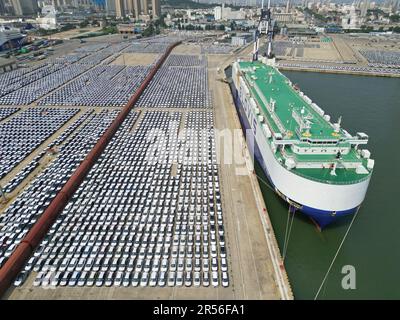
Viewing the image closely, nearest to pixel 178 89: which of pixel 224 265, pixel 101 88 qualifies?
pixel 101 88

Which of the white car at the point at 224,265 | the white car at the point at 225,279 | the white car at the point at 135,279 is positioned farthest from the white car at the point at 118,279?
the white car at the point at 224,265

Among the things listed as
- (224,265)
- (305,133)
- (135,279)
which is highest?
(305,133)

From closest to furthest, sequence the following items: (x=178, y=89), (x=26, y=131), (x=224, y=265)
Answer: (x=224, y=265) → (x=26, y=131) → (x=178, y=89)

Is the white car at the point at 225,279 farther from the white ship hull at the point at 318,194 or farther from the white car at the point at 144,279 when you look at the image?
the white ship hull at the point at 318,194

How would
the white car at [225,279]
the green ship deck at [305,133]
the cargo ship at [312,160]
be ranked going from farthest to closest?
1. the green ship deck at [305,133]
2. the cargo ship at [312,160]
3. the white car at [225,279]

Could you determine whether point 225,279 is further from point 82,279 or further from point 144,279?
point 82,279

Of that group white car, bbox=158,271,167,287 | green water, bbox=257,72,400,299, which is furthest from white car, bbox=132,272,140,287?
green water, bbox=257,72,400,299
